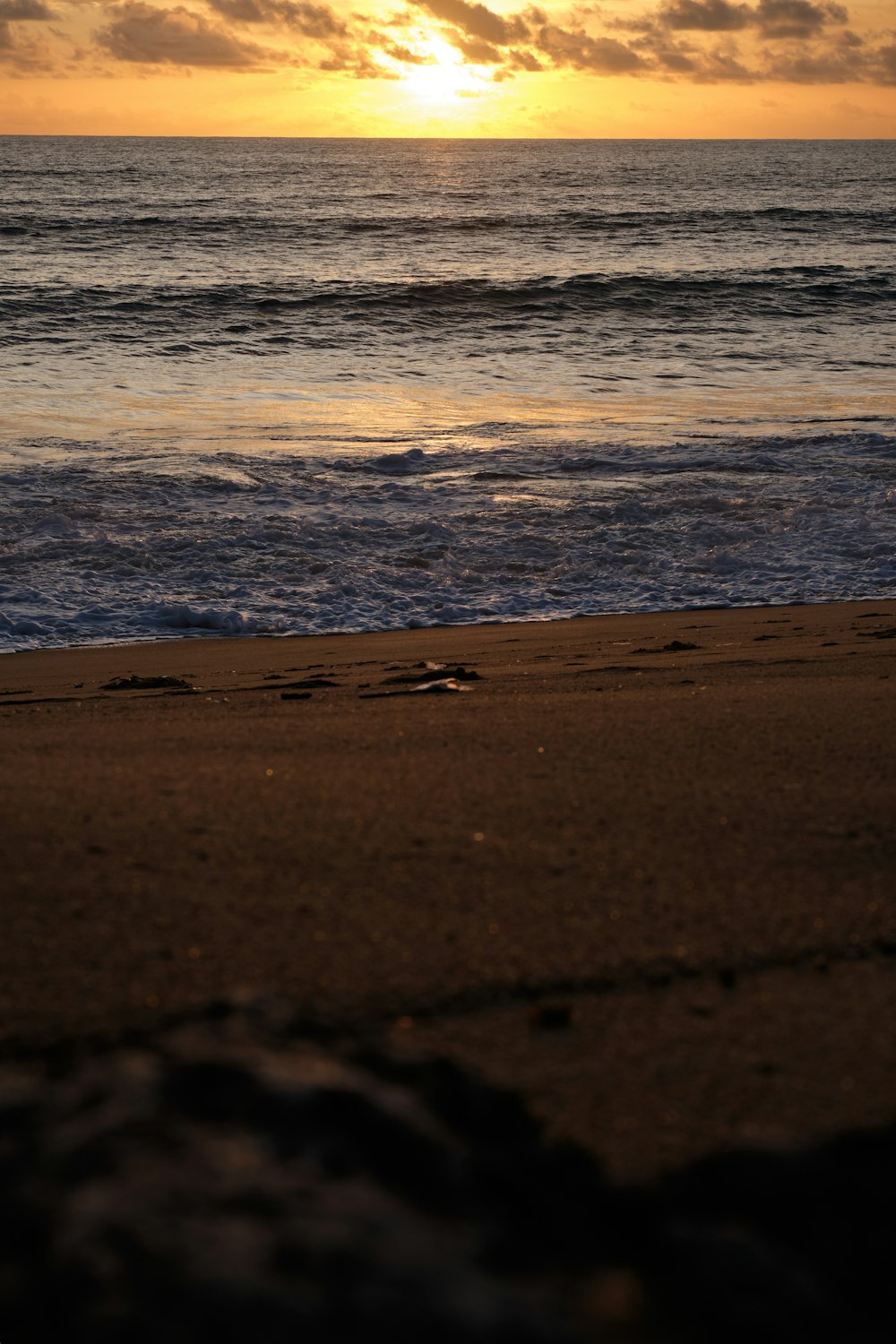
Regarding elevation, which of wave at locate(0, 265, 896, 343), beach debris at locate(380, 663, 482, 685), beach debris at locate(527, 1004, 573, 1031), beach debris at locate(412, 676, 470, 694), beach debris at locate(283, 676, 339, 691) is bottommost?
beach debris at locate(283, 676, 339, 691)

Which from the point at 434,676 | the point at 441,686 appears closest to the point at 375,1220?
the point at 441,686

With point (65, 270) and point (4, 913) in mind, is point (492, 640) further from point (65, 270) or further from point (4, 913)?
point (65, 270)

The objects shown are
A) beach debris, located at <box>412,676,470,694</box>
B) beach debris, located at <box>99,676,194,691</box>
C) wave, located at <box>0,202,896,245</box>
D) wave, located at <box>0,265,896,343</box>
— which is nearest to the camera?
beach debris, located at <box>412,676,470,694</box>

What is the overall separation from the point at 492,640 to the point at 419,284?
69.9ft

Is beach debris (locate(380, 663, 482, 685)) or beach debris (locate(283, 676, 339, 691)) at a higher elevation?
beach debris (locate(380, 663, 482, 685))

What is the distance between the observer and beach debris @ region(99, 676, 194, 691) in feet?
15.6

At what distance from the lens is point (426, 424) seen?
12938 millimetres

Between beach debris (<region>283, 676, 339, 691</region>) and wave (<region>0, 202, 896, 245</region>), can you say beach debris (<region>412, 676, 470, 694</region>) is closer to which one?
beach debris (<region>283, 676, 339, 691</region>)

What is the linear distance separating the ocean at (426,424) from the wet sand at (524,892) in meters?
3.76

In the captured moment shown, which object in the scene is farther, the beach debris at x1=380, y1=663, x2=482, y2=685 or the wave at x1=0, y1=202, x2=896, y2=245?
the wave at x1=0, y1=202, x2=896, y2=245

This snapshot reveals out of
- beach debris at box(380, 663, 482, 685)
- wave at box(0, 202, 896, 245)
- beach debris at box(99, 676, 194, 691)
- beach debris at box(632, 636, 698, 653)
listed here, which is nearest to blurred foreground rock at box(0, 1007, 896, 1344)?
beach debris at box(380, 663, 482, 685)

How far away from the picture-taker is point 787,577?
298 inches

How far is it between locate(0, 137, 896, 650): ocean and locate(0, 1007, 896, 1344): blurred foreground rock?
5254 mm

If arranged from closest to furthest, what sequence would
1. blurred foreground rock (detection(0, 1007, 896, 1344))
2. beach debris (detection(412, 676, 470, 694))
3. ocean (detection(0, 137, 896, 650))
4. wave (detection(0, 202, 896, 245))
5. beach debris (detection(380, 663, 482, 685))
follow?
blurred foreground rock (detection(0, 1007, 896, 1344)), beach debris (detection(412, 676, 470, 694)), beach debris (detection(380, 663, 482, 685)), ocean (detection(0, 137, 896, 650)), wave (detection(0, 202, 896, 245))
